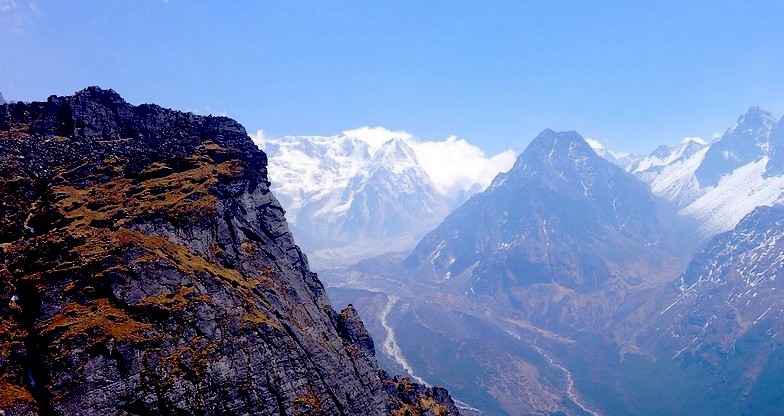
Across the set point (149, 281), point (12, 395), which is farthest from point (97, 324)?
point (12, 395)

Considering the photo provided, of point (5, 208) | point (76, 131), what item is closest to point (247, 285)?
point (5, 208)

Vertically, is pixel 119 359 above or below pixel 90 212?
below

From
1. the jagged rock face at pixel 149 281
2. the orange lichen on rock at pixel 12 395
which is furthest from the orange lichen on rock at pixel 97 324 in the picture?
the orange lichen on rock at pixel 12 395

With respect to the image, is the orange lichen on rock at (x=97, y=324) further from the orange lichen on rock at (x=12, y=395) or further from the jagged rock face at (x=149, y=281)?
the orange lichen on rock at (x=12, y=395)

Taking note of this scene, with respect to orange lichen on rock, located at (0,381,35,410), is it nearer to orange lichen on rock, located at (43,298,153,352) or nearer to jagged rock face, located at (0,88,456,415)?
jagged rock face, located at (0,88,456,415)

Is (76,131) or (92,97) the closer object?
(76,131)

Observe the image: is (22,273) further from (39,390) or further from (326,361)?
(326,361)

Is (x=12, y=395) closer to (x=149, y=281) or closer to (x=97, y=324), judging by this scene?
(x=97, y=324)

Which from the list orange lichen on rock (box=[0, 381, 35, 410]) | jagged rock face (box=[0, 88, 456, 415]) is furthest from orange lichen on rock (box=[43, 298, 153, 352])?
orange lichen on rock (box=[0, 381, 35, 410])

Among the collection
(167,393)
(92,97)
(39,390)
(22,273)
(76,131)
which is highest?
(92,97)
